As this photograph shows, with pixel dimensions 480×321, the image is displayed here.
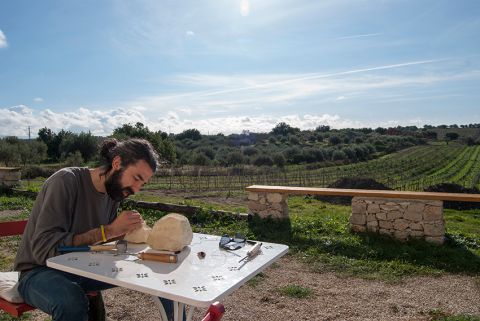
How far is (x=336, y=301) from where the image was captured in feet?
12.4

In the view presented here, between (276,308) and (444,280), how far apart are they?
1.95m

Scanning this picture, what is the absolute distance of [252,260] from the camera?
207cm

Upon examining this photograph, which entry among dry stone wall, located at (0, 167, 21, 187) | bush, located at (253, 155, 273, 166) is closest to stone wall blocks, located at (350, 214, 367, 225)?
dry stone wall, located at (0, 167, 21, 187)

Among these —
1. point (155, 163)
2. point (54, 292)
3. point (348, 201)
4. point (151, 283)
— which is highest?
point (155, 163)

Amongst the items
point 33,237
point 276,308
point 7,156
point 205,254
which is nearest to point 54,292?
point 33,237

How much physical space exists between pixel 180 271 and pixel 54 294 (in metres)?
0.67

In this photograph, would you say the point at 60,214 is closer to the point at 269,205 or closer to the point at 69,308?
the point at 69,308

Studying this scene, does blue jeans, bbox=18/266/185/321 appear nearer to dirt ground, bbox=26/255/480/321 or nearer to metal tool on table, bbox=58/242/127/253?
metal tool on table, bbox=58/242/127/253

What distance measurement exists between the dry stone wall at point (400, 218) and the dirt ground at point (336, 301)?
103 cm

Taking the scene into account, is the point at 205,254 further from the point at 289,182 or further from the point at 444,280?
the point at 289,182

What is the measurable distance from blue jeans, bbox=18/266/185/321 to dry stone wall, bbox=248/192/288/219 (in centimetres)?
444

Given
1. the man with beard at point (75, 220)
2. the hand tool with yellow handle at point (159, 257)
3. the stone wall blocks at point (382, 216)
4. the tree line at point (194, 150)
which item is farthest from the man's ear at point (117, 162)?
the tree line at point (194, 150)

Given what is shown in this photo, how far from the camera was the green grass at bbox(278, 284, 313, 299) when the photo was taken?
12.8 feet

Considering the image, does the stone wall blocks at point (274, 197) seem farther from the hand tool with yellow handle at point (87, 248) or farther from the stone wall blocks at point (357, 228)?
the hand tool with yellow handle at point (87, 248)
